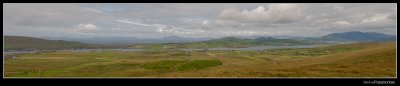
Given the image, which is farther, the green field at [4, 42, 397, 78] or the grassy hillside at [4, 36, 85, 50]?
the grassy hillside at [4, 36, 85, 50]

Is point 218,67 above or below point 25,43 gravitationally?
below

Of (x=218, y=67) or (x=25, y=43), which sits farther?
(x=25, y=43)

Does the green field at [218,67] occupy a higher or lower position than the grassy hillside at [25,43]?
lower

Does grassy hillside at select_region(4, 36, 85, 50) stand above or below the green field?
above
